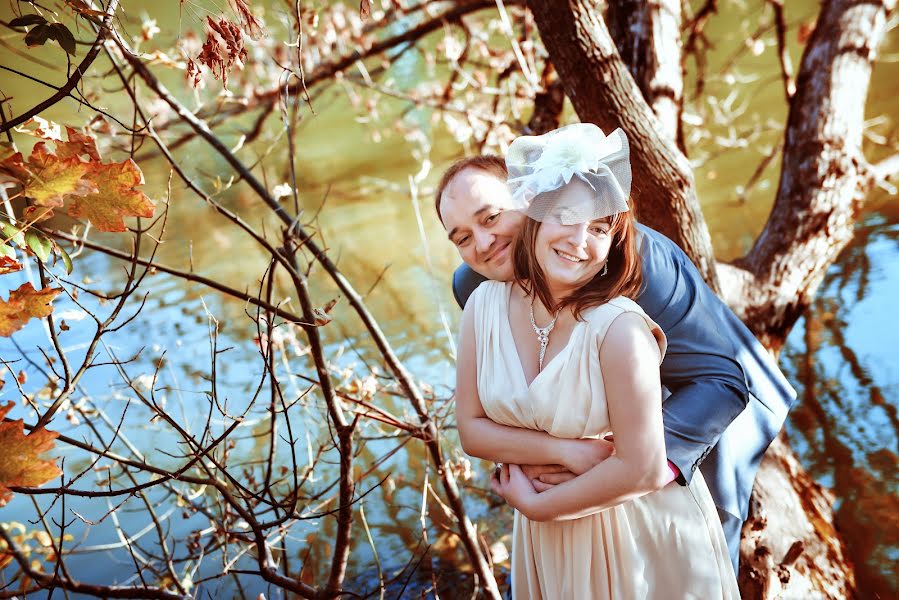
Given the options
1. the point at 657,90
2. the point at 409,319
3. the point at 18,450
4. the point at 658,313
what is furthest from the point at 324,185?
the point at 18,450

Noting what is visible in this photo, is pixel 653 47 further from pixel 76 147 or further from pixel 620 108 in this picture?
pixel 76 147

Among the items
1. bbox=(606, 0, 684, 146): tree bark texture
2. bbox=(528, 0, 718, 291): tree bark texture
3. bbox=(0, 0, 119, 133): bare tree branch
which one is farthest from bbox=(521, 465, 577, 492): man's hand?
bbox=(606, 0, 684, 146): tree bark texture

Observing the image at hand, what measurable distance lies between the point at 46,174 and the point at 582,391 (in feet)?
3.31

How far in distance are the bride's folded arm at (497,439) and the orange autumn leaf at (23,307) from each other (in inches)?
32.1

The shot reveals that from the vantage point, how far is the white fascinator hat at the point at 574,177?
1490 millimetres

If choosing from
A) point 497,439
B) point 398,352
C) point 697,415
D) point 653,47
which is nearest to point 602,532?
point 497,439

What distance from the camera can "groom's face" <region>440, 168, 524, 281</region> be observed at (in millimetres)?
1801

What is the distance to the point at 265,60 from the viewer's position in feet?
20.0

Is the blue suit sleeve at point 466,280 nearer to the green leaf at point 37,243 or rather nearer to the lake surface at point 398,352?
the lake surface at point 398,352

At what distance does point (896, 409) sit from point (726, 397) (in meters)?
2.15

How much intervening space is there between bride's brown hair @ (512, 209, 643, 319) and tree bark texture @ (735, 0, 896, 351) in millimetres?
1617

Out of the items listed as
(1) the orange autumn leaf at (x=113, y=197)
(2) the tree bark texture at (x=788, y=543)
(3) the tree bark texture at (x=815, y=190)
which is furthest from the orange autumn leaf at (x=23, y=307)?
(3) the tree bark texture at (x=815, y=190)

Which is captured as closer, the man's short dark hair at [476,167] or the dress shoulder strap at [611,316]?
the dress shoulder strap at [611,316]

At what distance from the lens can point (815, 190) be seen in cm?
310
